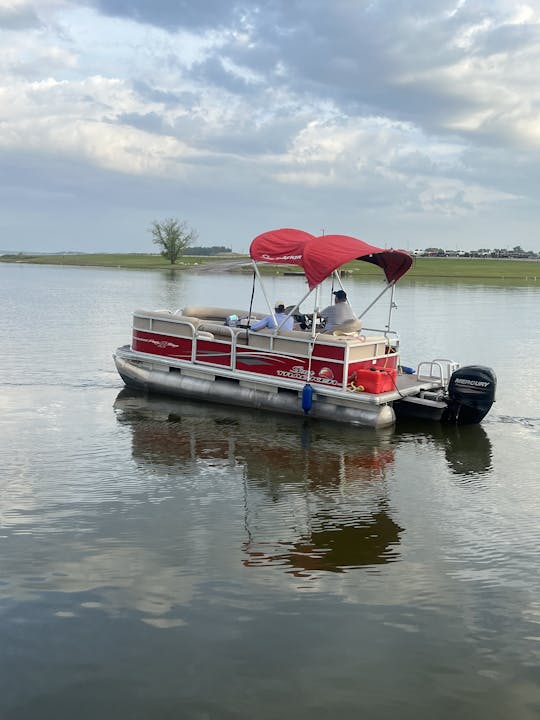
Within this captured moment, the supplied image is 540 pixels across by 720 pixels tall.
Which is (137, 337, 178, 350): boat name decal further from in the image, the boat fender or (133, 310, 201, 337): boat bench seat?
the boat fender

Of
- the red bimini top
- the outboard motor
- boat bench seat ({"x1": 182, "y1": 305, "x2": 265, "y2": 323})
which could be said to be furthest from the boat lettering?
the outboard motor

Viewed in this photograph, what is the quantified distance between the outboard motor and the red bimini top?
117 inches

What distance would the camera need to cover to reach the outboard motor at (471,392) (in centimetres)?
1361

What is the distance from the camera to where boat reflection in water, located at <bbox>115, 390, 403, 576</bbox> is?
801cm

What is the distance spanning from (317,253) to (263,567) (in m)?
7.97

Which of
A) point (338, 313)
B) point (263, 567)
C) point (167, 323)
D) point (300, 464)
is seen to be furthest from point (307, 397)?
point (263, 567)

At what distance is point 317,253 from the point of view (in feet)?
45.9

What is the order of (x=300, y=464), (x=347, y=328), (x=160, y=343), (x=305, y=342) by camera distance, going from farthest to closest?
(x=160, y=343) → (x=347, y=328) → (x=305, y=342) → (x=300, y=464)

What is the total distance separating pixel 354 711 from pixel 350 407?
8908 mm

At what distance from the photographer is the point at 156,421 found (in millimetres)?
14391

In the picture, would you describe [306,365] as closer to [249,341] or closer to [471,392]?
[249,341]

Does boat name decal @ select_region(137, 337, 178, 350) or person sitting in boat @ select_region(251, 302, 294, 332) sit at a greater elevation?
person sitting in boat @ select_region(251, 302, 294, 332)

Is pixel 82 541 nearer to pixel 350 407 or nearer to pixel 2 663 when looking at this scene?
pixel 2 663

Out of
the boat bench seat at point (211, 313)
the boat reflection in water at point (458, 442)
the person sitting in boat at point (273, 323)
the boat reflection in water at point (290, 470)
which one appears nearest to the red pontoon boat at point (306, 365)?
the person sitting in boat at point (273, 323)
